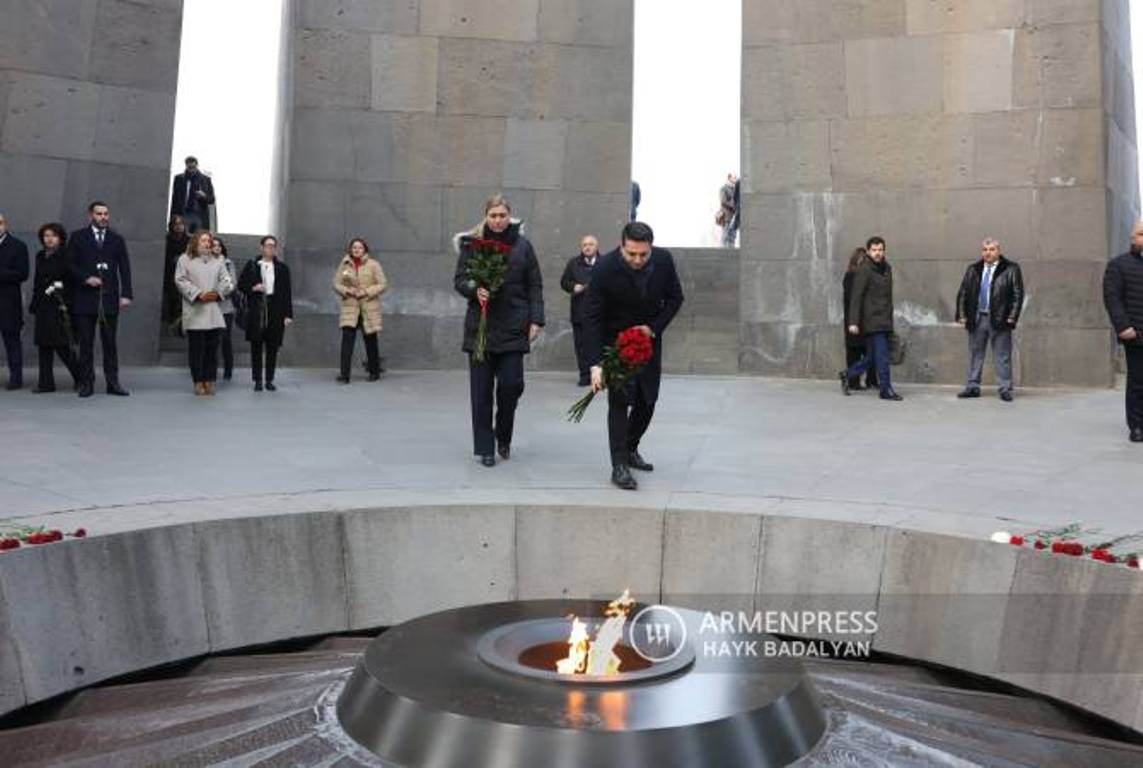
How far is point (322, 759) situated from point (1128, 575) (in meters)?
3.89

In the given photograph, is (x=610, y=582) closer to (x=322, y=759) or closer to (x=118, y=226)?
(x=322, y=759)

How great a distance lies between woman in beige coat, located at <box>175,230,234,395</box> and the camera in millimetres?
11852

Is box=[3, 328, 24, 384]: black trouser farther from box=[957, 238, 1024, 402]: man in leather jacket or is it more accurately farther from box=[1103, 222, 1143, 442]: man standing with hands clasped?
box=[1103, 222, 1143, 442]: man standing with hands clasped

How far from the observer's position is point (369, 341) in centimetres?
1408

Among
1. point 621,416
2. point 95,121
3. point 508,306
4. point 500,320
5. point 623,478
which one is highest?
point 95,121

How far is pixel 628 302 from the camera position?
7.69 meters

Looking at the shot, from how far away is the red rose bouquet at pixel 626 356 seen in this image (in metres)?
7.19

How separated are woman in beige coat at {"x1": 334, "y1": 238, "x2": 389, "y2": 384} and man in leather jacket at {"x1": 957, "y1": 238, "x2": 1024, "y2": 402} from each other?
722 centimetres

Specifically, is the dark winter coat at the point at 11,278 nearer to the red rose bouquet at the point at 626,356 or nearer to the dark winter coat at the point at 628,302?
the dark winter coat at the point at 628,302

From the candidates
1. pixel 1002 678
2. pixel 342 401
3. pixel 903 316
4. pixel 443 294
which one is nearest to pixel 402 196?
pixel 443 294

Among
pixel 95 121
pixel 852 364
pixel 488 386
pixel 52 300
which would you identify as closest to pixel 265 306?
pixel 52 300

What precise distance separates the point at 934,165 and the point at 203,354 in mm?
10030

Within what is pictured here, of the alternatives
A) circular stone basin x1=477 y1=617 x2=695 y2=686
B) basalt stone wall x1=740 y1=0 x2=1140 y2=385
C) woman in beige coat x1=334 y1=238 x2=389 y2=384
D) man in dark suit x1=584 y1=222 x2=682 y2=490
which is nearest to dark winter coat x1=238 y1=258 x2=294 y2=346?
woman in beige coat x1=334 y1=238 x2=389 y2=384

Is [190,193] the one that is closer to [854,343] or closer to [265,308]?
[265,308]
